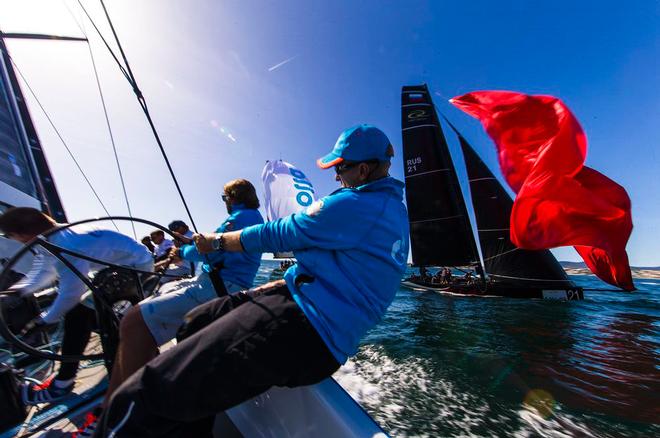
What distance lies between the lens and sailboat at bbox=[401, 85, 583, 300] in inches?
603

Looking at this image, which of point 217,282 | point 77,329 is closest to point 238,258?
point 217,282

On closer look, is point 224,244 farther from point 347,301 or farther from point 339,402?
point 339,402

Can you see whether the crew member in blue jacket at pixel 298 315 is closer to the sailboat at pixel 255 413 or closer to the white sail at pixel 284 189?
the sailboat at pixel 255 413

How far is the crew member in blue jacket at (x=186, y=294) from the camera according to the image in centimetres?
160

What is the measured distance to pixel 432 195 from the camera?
17766mm

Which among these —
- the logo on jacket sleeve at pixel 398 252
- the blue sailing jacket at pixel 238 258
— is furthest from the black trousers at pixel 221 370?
the blue sailing jacket at pixel 238 258

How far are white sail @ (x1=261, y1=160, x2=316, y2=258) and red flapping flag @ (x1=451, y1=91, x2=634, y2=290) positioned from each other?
5494 mm

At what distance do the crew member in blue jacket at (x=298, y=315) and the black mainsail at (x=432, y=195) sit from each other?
695 inches

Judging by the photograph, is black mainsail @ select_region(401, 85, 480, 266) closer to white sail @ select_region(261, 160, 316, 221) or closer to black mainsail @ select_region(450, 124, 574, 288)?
black mainsail @ select_region(450, 124, 574, 288)

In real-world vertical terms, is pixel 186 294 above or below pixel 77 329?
above

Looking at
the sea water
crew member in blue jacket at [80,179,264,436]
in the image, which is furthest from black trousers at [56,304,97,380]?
the sea water

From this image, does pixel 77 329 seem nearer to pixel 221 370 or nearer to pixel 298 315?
pixel 221 370

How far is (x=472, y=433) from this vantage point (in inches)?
119

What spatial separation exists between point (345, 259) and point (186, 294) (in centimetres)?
139
